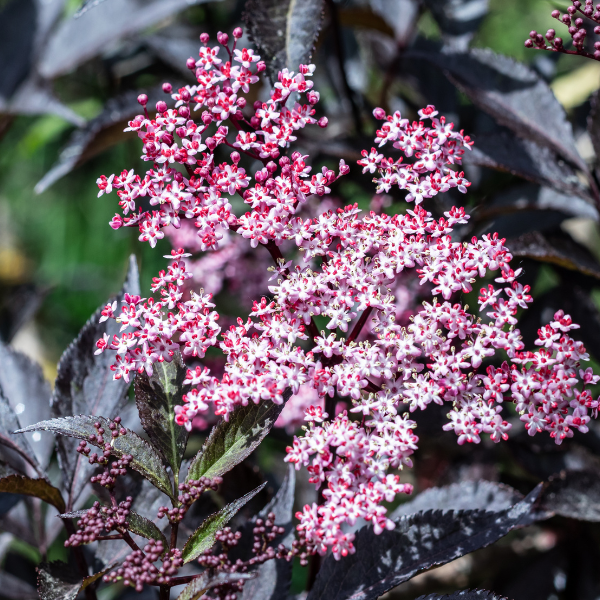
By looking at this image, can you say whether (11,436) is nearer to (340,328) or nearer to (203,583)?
(203,583)

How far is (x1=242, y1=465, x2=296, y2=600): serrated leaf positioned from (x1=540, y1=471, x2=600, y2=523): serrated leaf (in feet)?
1.24

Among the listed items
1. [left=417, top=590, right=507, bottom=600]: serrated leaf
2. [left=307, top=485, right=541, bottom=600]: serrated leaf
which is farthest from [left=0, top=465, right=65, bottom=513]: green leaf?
[left=417, top=590, right=507, bottom=600]: serrated leaf

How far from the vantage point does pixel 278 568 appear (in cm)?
87

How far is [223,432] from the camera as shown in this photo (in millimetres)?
768

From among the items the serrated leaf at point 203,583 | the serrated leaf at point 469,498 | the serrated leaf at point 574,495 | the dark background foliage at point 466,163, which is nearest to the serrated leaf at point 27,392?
the dark background foliage at point 466,163

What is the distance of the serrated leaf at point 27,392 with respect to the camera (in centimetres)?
104

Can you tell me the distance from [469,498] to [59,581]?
21.8 inches

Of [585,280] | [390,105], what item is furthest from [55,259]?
[585,280]

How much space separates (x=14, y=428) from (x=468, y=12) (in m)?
1.21

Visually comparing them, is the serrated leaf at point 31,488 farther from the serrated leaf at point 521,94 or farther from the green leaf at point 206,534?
the serrated leaf at point 521,94

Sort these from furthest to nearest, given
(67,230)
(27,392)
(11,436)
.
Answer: (67,230), (27,392), (11,436)

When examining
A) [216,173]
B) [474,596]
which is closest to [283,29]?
[216,173]

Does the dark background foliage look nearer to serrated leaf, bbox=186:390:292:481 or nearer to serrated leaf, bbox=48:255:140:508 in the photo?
serrated leaf, bbox=48:255:140:508

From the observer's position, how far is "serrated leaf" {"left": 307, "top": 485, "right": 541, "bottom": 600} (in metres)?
0.79
